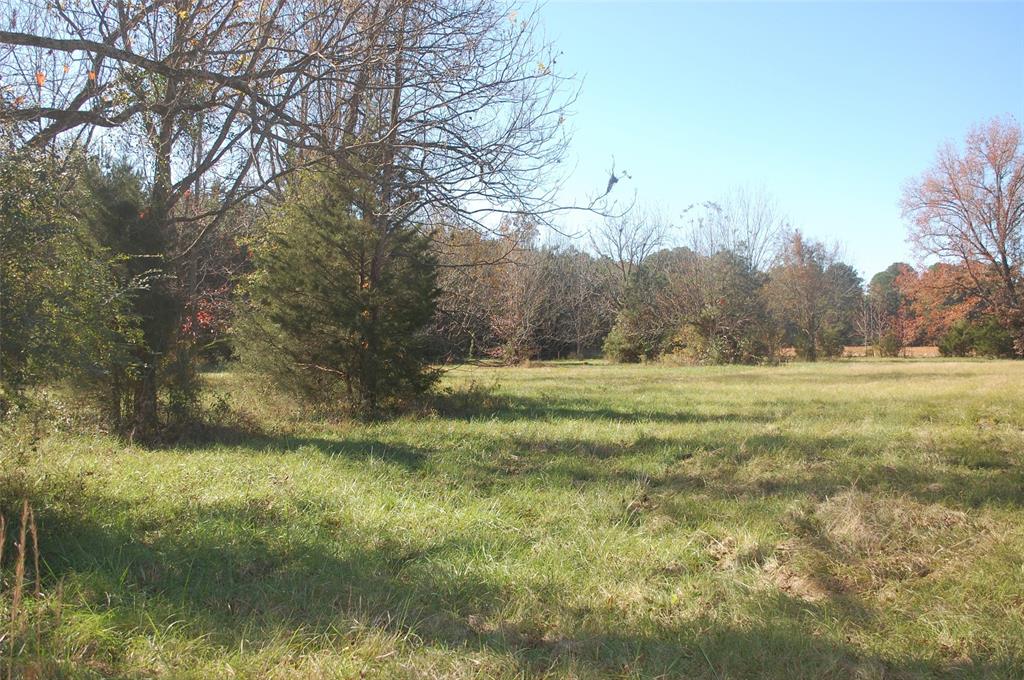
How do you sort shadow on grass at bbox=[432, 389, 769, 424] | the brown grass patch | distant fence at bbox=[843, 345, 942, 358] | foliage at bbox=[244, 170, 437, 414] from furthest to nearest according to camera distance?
1. distant fence at bbox=[843, 345, 942, 358]
2. foliage at bbox=[244, 170, 437, 414]
3. shadow on grass at bbox=[432, 389, 769, 424]
4. the brown grass patch

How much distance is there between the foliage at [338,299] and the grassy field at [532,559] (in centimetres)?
329

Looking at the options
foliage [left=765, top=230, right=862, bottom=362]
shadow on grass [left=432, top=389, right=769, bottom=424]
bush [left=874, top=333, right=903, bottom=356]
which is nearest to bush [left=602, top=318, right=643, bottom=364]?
foliage [left=765, top=230, right=862, bottom=362]

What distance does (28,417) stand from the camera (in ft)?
17.0

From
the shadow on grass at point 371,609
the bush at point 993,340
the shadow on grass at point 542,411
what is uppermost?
the bush at point 993,340

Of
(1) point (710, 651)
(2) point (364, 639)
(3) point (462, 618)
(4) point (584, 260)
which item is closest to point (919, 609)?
(1) point (710, 651)

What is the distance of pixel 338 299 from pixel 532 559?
7548 mm

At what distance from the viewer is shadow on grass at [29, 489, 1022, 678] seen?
124 inches

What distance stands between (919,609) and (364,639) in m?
3.04

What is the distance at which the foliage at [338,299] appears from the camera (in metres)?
11.0

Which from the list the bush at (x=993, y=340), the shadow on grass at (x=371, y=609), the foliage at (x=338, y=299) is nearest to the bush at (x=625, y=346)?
the bush at (x=993, y=340)

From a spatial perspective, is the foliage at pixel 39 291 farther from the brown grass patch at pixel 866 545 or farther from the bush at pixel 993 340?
the bush at pixel 993 340

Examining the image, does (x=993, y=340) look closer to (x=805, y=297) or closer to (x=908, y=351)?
(x=908, y=351)

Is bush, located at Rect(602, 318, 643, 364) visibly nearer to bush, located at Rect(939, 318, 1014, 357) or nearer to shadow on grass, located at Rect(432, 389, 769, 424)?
bush, located at Rect(939, 318, 1014, 357)

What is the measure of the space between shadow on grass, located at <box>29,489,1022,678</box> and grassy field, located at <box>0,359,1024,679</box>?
0.02 metres
